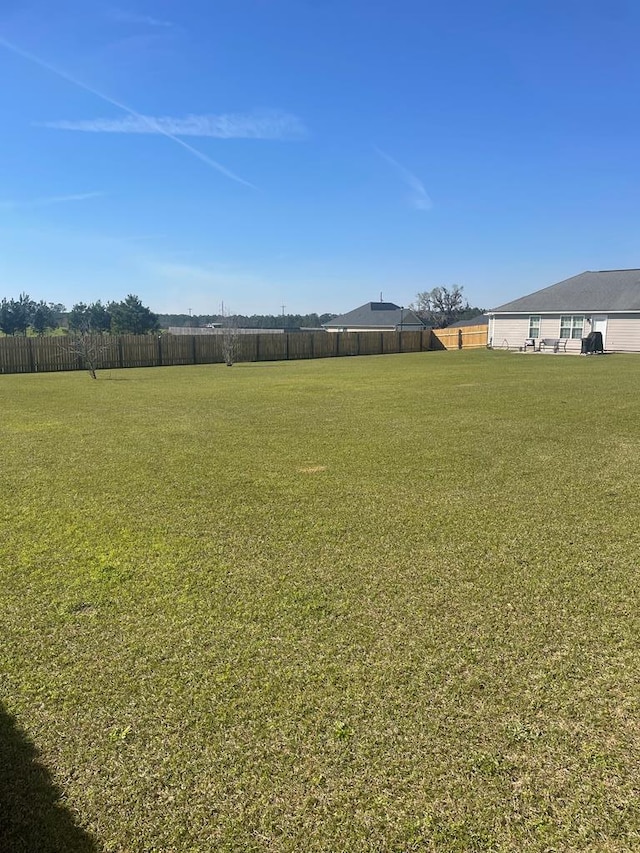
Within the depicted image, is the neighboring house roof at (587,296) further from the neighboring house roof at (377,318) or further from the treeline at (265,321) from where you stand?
the treeline at (265,321)

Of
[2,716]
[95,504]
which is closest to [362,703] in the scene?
[2,716]

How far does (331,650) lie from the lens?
8.70 feet

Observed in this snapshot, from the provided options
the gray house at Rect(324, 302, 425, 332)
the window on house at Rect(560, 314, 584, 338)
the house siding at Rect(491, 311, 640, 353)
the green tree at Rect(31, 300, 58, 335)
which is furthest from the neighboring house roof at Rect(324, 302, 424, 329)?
the green tree at Rect(31, 300, 58, 335)

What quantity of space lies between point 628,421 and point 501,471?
417 centimetres

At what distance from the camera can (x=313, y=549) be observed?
3885 millimetres

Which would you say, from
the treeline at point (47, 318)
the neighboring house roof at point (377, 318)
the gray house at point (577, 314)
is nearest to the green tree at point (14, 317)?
the treeline at point (47, 318)

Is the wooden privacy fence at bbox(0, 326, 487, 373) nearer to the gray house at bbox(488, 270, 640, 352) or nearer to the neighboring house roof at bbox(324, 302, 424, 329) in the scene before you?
the gray house at bbox(488, 270, 640, 352)

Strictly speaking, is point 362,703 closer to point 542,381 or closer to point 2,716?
point 2,716

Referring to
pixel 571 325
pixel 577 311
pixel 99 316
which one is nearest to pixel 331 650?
pixel 577 311

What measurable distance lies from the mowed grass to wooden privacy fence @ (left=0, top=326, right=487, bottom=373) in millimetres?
19203

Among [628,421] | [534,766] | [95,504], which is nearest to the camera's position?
[534,766]

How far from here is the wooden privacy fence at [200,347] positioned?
2447 cm

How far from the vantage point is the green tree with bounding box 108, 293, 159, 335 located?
205ft

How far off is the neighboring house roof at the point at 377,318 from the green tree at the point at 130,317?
21.5m
